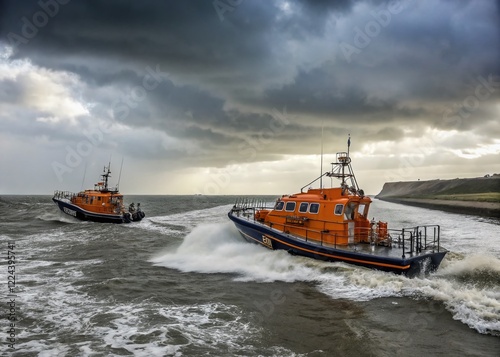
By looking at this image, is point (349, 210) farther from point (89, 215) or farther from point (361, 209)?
point (89, 215)

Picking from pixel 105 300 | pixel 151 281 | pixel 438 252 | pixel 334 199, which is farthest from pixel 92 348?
pixel 438 252

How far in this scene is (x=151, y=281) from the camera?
40.9ft

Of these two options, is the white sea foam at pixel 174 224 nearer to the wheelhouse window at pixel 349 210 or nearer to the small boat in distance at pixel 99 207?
the small boat in distance at pixel 99 207

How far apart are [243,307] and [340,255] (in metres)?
4.42

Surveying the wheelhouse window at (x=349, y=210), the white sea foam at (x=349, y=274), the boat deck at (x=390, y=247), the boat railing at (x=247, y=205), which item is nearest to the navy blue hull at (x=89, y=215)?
the boat railing at (x=247, y=205)

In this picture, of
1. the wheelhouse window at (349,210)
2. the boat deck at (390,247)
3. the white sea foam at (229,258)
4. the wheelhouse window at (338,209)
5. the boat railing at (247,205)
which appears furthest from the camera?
the boat railing at (247,205)

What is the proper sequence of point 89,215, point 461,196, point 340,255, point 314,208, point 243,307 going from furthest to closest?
point 461,196
point 89,215
point 314,208
point 340,255
point 243,307

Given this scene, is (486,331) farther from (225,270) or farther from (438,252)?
(225,270)

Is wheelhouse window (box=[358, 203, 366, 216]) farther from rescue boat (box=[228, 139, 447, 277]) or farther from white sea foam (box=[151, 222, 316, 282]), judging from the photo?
white sea foam (box=[151, 222, 316, 282])

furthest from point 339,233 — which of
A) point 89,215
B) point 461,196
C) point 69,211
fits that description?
point 461,196

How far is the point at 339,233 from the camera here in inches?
537

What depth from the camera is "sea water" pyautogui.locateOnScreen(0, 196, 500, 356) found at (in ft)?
23.9

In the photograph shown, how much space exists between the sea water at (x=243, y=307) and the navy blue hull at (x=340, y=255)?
288mm

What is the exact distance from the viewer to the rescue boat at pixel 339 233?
11898 mm
